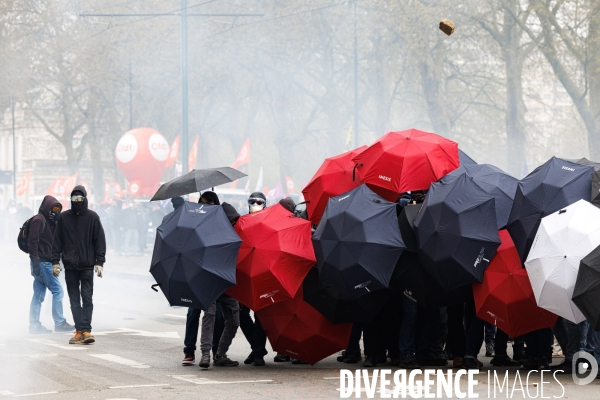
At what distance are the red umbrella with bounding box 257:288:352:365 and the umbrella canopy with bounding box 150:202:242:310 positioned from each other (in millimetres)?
632

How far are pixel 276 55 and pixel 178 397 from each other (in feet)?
99.7

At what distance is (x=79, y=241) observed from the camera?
38.2ft

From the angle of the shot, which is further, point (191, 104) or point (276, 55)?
point (191, 104)

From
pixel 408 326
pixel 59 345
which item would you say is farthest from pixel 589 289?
pixel 59 345

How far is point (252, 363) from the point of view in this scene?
33.1ft

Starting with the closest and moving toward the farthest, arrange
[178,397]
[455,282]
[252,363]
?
[178,397] → [455,282] → [252,363]

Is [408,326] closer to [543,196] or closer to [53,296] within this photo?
[543,196]

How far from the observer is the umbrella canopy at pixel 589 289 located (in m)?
7.98

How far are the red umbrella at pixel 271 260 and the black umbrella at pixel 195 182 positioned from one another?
72 centimetres

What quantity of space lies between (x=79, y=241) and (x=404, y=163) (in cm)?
421

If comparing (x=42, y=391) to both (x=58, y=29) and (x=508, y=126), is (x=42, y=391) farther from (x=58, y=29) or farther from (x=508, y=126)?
(x=58, y=29)

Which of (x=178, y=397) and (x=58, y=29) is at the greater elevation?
(x=58, y=29)

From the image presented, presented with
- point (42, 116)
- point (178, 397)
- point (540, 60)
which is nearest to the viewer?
point (178, 397)

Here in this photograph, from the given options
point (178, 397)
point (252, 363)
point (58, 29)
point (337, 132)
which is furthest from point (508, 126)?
point (178, 397)
